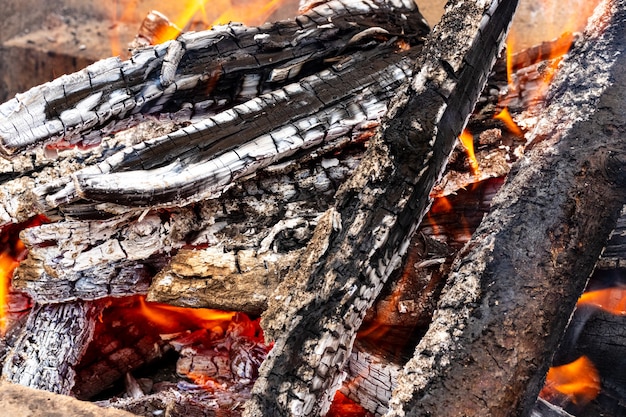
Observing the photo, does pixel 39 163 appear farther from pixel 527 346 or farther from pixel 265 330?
pixel 527 346

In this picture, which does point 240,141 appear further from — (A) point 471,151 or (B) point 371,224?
(A) point 471,151

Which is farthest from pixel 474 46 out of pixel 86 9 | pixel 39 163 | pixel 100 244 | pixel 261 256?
pixel 86 9

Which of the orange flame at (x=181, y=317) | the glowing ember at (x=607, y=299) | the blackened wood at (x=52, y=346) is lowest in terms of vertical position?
the blackened wood at (x=52, y=346)

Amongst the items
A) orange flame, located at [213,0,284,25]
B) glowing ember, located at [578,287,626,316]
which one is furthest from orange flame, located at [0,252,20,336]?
orange flame, located at [213,0,284,25]

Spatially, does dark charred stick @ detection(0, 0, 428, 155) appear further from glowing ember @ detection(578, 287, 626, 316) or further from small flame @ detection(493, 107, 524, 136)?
glowing ember @ detection(578, 287, 626, 316)

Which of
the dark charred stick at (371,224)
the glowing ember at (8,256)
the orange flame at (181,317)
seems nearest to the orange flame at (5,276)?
the glowing ember at (8,256)

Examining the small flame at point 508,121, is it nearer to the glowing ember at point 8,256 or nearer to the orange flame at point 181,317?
the orange flame at point 181,317
